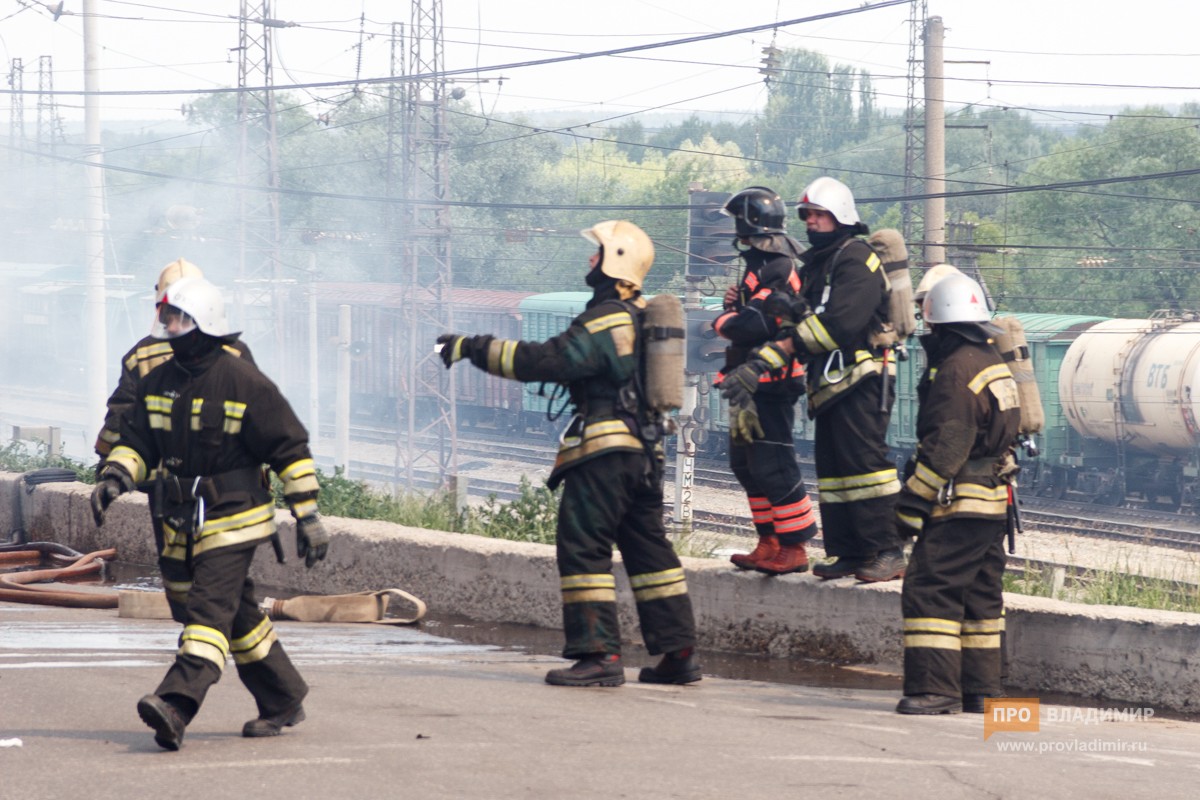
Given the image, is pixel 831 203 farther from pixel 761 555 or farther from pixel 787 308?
pixel 761 555

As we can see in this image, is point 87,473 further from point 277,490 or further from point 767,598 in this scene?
point 767,598

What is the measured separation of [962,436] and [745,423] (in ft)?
4.28

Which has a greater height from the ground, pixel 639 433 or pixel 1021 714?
pixel 639 433

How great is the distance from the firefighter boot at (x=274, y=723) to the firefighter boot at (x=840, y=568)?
2762 mm

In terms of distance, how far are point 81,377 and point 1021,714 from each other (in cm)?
6006

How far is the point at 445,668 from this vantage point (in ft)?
22.5

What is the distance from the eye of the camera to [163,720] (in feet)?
15.7

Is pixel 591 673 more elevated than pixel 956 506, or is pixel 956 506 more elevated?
pixel 956 506

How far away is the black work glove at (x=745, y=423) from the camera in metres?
6.87

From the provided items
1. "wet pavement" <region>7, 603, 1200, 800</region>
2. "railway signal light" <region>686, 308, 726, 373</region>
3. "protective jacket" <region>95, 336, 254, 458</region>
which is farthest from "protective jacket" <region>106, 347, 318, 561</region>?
"railway signal light" <region>686, 308, 726, 373</region>

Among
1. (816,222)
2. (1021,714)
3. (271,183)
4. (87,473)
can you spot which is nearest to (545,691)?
(1021,714)

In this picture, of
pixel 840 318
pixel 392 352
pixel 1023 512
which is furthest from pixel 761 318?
pixel 392 352

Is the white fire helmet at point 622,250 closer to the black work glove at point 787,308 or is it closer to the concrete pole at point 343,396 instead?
the black work glove at point 787,308

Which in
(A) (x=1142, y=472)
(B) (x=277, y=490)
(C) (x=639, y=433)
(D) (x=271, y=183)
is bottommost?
(A) (x=1142, y=472)
